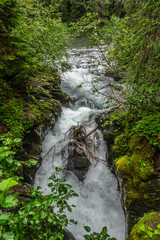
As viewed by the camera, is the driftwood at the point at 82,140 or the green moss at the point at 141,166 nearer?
the green moss at the point at 141,166

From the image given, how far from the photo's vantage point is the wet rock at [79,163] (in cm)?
488

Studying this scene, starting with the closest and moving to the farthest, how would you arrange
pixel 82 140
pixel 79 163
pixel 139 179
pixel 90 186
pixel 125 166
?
pixel 139 179 < pixel 125 166 < pixel 90 186 < pixel 79 163 < pixel 82 140

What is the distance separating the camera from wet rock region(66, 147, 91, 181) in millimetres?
4879

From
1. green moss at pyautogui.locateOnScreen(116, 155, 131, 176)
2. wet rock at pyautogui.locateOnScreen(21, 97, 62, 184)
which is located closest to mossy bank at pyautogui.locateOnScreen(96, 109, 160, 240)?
green moss at pyautogui.locateOnScreen(116, 155, 131, 176)

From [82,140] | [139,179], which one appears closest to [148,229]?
[139,179]

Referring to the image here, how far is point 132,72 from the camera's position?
13.4ft

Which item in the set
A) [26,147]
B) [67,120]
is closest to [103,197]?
[26,147]

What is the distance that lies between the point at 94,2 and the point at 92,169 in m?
26.2

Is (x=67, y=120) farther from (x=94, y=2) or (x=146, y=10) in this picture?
(x=94, y=2)

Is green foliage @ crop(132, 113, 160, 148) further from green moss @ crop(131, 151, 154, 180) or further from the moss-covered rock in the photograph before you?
the moss-covered rock

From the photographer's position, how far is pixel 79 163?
16.1 feet

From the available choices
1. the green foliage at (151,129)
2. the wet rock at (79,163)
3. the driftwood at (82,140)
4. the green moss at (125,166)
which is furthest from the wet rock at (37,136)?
the green foliage at (151,129)

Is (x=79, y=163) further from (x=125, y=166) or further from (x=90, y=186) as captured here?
(x=125, y=166)

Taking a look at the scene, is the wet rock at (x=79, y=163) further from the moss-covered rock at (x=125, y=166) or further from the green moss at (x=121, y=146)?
the moss-covered rock at (x=125, y=166)
